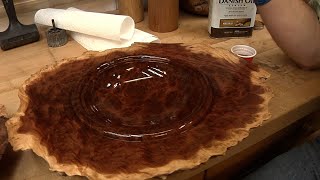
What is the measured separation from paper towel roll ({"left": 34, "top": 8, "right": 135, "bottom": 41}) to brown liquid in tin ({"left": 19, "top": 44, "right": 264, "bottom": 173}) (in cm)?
11

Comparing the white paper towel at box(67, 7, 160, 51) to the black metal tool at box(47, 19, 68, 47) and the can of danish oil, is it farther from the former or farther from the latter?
the can of danish oil

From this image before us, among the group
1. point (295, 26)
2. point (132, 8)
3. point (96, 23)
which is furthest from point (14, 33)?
point (295, 26)

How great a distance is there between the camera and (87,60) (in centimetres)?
68

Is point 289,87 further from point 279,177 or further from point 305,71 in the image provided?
point 279,177

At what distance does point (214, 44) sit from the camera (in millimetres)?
848

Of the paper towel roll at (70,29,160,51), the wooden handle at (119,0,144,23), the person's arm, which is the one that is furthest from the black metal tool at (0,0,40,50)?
the person's arm

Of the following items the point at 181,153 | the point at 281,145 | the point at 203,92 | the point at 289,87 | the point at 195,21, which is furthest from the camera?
the point at 195,21

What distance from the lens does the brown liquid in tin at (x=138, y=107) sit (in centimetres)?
48

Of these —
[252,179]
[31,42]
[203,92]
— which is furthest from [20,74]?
[252,179]

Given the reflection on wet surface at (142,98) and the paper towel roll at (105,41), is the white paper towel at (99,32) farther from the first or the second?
the reflection on wet surface at (142,98)

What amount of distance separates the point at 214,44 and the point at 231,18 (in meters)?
0.08

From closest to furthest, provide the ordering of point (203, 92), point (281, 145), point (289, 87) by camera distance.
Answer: point (203, 92)
point (289, 87)
point (281, 145)

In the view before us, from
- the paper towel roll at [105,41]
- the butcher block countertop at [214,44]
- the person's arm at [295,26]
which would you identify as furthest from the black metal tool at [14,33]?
the person's arm at [295,26]

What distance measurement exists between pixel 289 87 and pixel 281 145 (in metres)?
0.20
